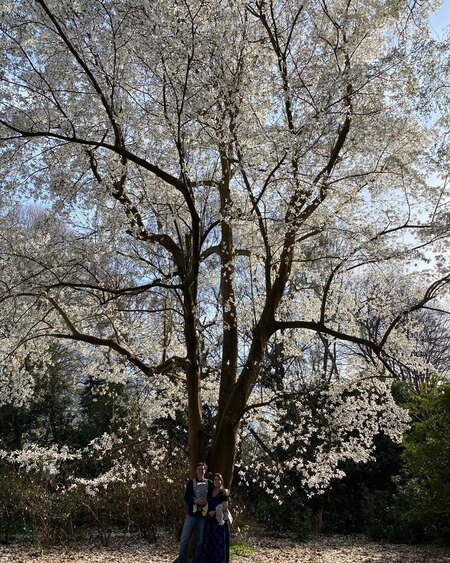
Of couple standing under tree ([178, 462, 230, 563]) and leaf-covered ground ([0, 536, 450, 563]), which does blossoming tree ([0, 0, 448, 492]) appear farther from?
leaf-covered ground ([0, 536, 450, 563])

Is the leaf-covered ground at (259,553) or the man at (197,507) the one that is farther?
the leaf-covered ground at (259,553)

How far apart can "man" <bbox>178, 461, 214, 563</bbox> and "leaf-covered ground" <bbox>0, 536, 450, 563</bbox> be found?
6.94 feet

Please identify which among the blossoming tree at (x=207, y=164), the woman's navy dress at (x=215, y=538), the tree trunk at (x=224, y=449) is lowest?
the woman's navy dress at (x=215, y=538)

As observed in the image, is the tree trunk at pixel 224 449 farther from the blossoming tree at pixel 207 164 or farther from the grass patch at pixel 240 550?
the grass patch at pixel 240 550

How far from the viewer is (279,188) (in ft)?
17.0

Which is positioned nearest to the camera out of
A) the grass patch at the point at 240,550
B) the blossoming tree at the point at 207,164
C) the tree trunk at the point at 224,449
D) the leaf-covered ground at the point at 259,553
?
the blossoming tree at the point at 207,164

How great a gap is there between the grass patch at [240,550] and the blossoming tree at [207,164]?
197 cm

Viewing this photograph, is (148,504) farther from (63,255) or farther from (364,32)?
(364,32)

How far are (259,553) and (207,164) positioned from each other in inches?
217

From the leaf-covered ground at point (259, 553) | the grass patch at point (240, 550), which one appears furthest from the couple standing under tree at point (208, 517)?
the grass patch at point (240, 550)

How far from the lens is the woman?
17.3 ft

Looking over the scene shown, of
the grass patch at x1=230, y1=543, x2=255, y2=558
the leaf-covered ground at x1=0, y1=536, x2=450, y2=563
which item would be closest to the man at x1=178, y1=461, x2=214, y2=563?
the leaf-covered ground at x1=0, y1=536, x2=450, y2=563

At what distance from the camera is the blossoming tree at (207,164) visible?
4.48 metres

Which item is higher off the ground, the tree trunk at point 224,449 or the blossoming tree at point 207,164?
the blossoming tree at point 207,164
